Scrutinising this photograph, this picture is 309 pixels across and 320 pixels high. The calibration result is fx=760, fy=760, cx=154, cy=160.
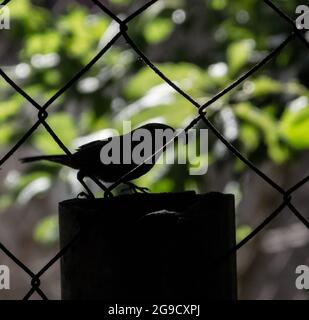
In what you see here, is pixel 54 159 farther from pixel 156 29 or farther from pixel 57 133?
pixel 156 29

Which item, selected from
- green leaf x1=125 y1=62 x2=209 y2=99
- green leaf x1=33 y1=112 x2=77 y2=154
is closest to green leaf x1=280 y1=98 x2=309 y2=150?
green leaf x1=125 y1=62 x2=209 y2=99

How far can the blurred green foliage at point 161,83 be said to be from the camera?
1.59 meters

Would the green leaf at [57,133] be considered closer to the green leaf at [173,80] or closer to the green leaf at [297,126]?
the green leaf at [173,80]

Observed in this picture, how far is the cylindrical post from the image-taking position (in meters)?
0.59

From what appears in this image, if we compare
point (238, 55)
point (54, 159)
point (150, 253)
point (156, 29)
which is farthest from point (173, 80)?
point (150, 253)

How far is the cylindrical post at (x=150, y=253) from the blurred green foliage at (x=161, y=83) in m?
0.89

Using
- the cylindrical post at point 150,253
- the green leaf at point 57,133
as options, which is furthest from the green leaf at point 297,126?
the cylindrical post at point 150,253

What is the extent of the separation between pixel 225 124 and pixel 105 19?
592mm

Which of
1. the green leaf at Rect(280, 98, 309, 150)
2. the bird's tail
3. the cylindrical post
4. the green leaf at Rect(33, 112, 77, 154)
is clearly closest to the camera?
the cylindrical post

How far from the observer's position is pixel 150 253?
0.59 metres

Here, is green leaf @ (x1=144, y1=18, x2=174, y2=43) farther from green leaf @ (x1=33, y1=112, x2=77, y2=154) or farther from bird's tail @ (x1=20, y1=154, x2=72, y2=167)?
bird's tail @ (x1=20, y1=154, x2=72, y2=167)

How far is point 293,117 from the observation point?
4.91 feet

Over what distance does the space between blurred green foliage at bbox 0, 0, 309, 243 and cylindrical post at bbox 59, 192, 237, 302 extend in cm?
89
